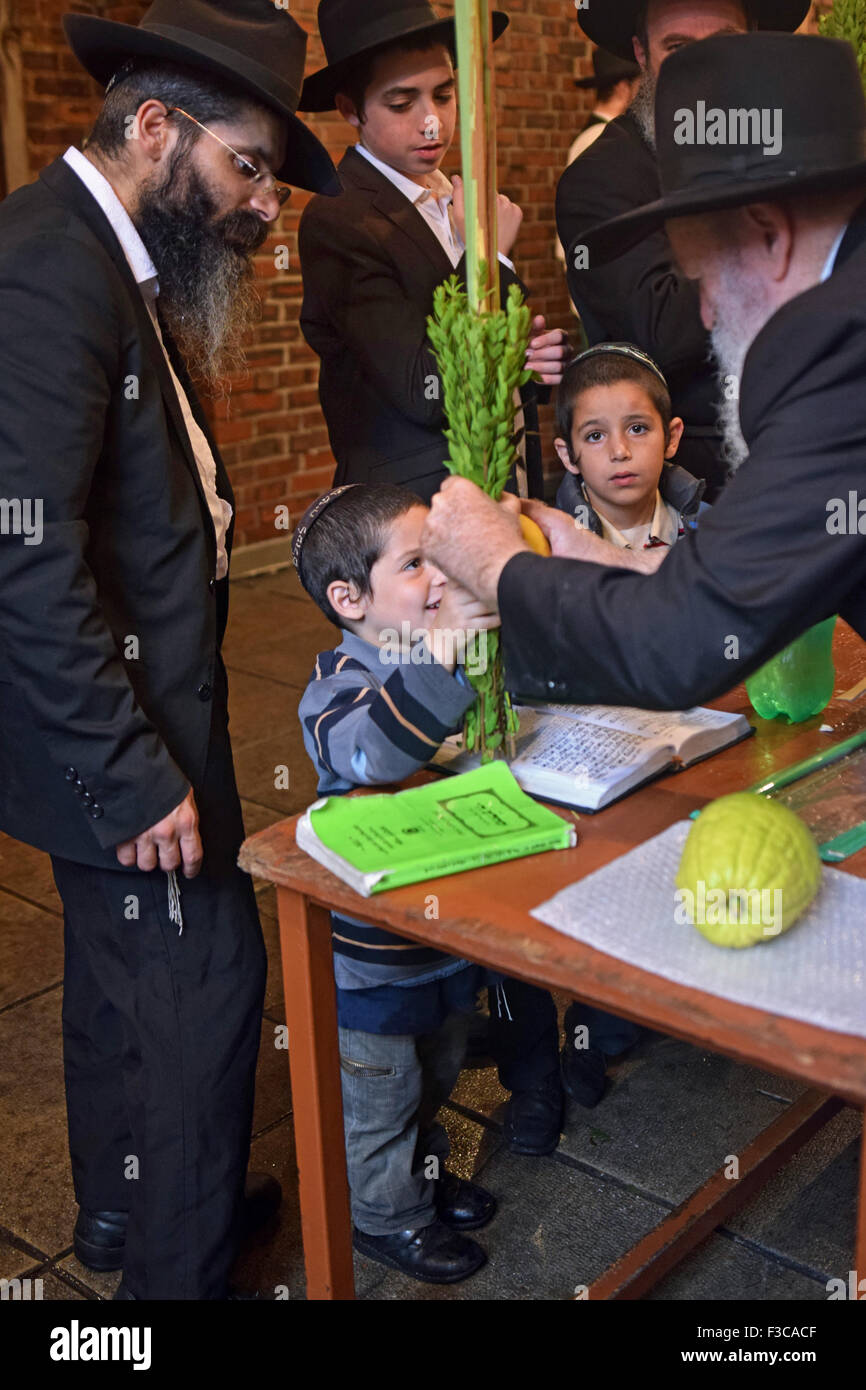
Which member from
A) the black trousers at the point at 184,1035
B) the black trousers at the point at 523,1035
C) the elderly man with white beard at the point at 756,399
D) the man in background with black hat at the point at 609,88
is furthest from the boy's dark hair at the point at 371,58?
the man in background with black hat at the point at 609,88

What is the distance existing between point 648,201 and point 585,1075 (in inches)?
73.7

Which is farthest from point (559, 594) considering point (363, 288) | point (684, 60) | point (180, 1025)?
point (363, 288)

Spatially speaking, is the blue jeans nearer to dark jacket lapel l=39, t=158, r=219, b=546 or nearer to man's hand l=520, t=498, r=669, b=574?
man's hand l=520, t=498, r=669, b=574

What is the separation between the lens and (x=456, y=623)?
6.01 ft

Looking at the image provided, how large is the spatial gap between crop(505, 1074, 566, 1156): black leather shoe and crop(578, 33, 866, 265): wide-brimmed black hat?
1.68 metres

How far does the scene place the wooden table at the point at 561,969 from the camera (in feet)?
4.33

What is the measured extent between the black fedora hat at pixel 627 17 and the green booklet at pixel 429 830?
6.53 feet

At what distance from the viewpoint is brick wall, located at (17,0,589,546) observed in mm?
5363

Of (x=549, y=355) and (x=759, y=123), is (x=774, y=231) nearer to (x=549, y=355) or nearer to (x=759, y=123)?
(x=759, y=123)

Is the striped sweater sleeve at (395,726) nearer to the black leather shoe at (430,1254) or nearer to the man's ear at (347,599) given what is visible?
the man's ear at (347,599)

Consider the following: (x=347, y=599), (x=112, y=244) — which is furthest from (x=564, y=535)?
(x=112, y=244)

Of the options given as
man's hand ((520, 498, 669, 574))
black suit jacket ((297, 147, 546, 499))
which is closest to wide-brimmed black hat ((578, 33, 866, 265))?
man's hand ((520, 498, 669, 574))

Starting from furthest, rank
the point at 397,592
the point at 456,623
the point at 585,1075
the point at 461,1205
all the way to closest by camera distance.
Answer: the point at 585,1075 < the point at 461,1205 < the point at 397,592 < the point at 456,623
